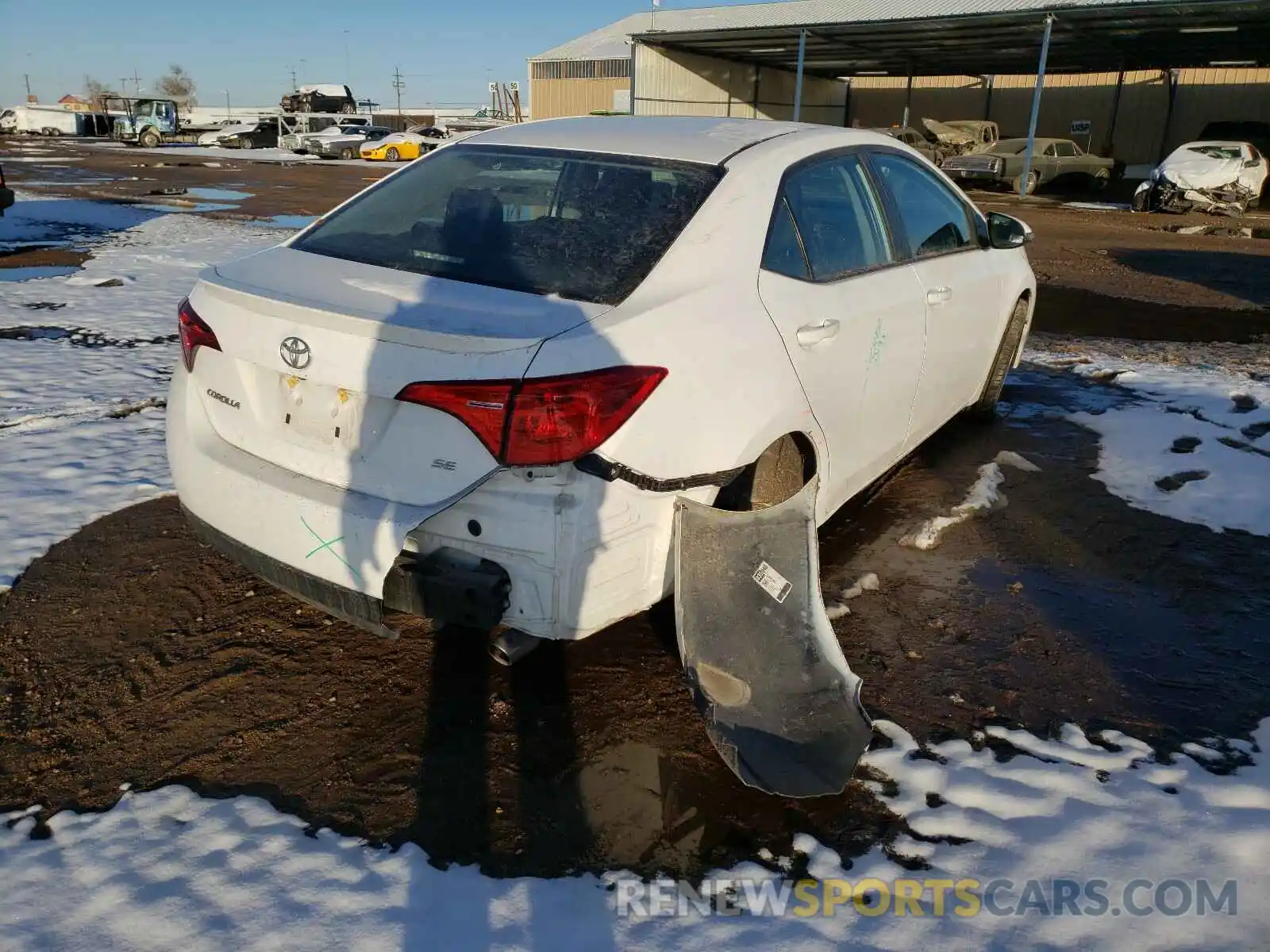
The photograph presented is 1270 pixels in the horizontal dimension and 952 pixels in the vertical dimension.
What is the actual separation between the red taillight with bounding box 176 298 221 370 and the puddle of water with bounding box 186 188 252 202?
1683cm

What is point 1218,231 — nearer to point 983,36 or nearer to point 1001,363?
point 983,36

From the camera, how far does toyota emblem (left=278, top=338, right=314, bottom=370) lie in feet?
8.00

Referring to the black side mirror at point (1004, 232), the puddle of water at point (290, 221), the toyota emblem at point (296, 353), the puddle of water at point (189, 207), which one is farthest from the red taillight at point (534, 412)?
the puddle of water at point (189, 207)

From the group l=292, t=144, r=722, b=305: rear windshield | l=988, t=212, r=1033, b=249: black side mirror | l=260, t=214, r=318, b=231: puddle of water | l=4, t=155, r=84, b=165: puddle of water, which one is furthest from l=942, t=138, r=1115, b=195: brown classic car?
l=4, t=155, r=84, b=165: puddle of water

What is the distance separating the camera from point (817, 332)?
2.97m

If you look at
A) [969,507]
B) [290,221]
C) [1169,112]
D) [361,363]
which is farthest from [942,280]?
[1169,112]

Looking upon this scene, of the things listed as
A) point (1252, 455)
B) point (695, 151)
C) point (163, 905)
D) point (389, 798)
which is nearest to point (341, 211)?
point (695, 151)

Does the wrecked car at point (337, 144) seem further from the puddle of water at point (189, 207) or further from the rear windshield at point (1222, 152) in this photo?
the rear windshield at point (1222, 152)

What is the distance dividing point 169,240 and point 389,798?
1148cm

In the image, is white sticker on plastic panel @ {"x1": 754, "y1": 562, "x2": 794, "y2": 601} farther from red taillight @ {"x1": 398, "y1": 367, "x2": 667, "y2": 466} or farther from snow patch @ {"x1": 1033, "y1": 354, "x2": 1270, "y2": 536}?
snow patch @ {"x1": 1033, "y1": 354, "x2": 1270, "y2": 536}

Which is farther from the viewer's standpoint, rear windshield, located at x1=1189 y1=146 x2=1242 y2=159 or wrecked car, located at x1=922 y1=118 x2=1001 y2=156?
wrecked car, located at x1=922 y1=118 x2=1001 y2=156

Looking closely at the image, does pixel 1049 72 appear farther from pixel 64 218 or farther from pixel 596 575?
pixel 596 575

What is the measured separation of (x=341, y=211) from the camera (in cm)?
339

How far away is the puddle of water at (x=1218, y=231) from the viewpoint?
653 inches
